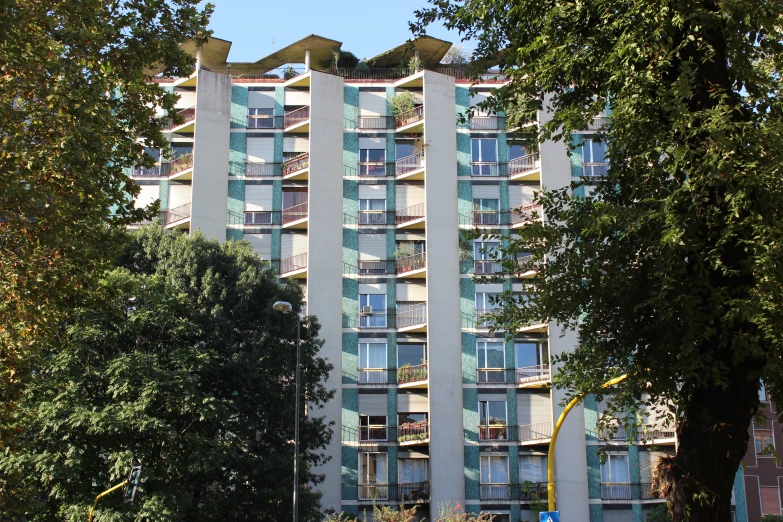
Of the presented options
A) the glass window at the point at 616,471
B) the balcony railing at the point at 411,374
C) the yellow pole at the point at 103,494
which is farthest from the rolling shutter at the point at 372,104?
the yellow pole at the point at 103,494

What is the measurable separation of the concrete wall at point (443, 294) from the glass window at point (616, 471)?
22.6 ft

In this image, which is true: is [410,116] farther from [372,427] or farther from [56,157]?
[56,157]

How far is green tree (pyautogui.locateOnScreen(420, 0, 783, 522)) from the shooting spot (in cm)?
1137

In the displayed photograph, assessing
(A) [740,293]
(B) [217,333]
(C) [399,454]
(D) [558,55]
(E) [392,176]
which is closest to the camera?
(A) [740,293]

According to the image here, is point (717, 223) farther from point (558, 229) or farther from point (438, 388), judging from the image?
point (438, 388)

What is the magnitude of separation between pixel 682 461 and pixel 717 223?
10.1 feet

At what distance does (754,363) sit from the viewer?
11.7 metres

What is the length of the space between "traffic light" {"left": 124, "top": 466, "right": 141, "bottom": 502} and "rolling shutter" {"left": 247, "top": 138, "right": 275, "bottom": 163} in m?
23.8

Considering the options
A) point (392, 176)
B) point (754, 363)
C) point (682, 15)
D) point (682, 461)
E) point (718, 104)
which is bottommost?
point (682, 461)

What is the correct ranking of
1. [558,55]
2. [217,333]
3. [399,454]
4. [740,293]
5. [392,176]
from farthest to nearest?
[392,176]
[399,454]
[217,333]
[558,55]
[740,293]

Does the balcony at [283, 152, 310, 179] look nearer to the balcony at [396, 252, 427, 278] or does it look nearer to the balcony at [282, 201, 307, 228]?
the balcony at [282, 201, 307, 228]

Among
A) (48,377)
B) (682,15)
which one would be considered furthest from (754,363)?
(48,377)

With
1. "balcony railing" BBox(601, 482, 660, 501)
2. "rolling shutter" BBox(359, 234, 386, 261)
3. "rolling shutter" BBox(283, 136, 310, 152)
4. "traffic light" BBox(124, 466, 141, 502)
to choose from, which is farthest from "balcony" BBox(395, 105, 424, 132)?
"traffic light" BBox(124, 466, 141, 502)

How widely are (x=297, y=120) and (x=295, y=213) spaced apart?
17.4ft
